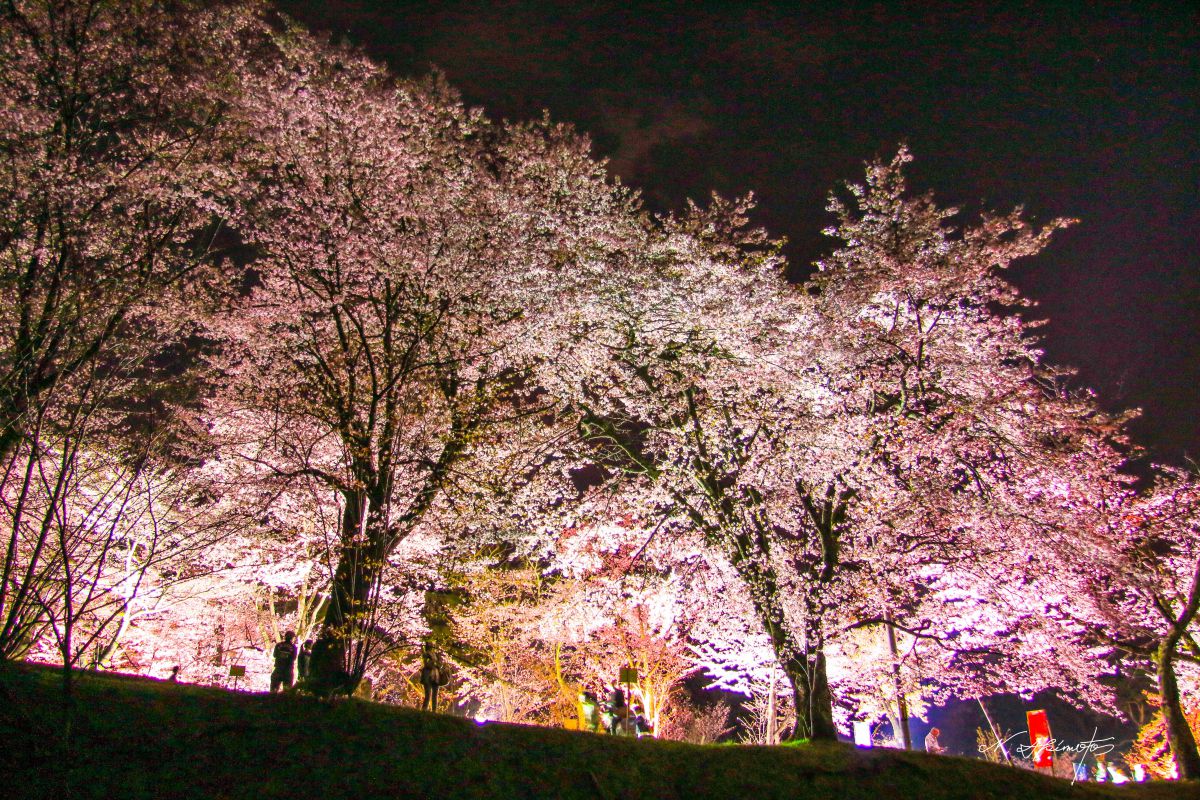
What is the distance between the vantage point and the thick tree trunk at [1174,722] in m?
11.0

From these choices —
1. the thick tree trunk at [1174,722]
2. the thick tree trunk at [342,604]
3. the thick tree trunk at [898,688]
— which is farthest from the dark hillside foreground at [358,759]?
the thick tree trunk at [898,688]

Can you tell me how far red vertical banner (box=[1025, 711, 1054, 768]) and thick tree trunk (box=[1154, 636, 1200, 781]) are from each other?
518 cm

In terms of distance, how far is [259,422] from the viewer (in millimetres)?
14125

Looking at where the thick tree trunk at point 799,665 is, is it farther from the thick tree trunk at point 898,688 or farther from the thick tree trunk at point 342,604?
the thick tree trunk at point 342,604

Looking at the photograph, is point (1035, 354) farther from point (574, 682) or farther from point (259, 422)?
point (574, 682)

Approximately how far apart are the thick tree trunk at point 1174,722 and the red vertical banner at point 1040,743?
5184 mm

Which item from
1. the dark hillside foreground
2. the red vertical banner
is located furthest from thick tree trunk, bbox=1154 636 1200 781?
the red vertical banner

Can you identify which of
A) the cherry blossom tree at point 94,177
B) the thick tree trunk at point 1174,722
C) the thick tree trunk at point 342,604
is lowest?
the thick tree trunk at point 1174,722

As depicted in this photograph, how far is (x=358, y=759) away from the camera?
6141mm

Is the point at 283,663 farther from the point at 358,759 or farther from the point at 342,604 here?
the point at 358,759

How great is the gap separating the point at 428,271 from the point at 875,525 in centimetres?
1040

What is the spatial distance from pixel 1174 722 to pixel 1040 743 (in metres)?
5.96

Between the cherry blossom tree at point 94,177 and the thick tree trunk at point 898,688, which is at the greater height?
the cherry blossom tree at point 94,177

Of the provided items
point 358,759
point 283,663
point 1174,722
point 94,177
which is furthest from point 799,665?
point 94,177
